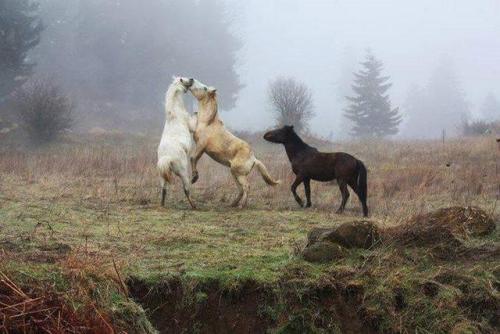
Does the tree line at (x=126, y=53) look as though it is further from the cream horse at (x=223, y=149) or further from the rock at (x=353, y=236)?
the rock at (x=353, y=236)

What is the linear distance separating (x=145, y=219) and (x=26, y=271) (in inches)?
151

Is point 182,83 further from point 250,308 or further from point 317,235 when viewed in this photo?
point 250,308

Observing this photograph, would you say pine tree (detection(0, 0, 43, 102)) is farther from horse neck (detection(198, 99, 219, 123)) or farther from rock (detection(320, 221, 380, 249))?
rock (detection(320, 221, 380, 249))

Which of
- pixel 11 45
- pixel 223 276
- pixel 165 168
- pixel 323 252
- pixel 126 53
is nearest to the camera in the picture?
pixel 223 276

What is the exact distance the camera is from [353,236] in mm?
5914

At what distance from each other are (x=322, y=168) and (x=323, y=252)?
5.15m

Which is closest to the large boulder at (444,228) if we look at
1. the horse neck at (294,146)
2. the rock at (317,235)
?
the rock at (317,235)

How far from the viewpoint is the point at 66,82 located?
5069 centimetres

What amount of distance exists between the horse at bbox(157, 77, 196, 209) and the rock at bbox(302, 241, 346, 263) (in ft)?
14.7

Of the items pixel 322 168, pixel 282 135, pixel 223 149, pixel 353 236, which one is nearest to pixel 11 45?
pixel 223 149

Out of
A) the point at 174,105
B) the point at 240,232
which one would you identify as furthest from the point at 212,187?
the point at 240,232

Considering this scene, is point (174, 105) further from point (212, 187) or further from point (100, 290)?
point (100, 290)

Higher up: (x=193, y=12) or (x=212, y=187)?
(x=193, y=12)

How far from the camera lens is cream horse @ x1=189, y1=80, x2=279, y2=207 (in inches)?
426
